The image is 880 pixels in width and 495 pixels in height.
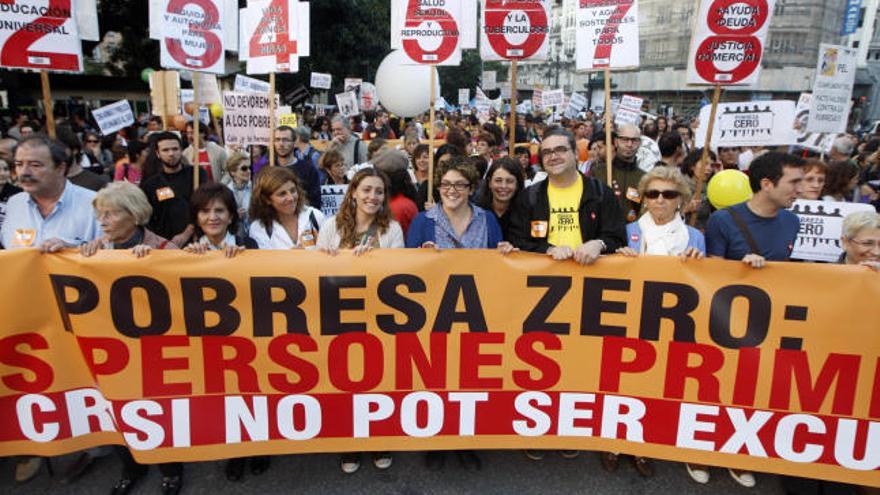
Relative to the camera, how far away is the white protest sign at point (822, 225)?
4.79 m

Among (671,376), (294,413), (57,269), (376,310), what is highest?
(57,269)

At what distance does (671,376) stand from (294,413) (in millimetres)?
2004

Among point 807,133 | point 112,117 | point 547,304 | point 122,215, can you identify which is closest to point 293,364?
point 122,215

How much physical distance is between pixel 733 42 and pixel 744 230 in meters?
2.12

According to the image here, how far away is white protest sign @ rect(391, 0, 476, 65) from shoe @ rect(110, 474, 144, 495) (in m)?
3.58

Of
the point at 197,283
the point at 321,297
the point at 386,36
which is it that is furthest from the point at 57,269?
the point at 386,36

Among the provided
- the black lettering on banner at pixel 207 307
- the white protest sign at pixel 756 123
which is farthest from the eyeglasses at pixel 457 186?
the white protest sign at pixel 756 123

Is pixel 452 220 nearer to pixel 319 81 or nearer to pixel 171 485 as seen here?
pixel 171 485

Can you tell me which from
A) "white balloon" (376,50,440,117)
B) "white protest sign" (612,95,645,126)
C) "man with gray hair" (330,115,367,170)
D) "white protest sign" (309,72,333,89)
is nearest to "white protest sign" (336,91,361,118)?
"white balloon" (376,50,440,117)

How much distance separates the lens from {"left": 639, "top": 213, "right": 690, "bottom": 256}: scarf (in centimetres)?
337

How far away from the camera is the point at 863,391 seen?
289 centimetres

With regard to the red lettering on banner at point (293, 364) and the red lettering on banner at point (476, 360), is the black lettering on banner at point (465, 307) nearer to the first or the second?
the red lettering on banner at point (476, 360)

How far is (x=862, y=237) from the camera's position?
3.05 m

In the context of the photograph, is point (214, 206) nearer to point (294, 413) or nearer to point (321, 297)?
point (321, 297)
